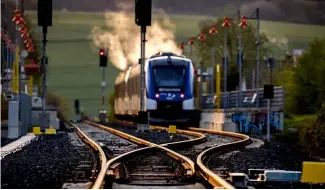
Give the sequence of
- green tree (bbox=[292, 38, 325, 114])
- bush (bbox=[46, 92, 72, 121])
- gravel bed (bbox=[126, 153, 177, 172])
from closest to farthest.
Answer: gravel bed (bbox=[126, 153, 177, 172])
green tree (bbox=[292, 38, 325, 114])
bush (bbox=[46, 92, 72, 121])

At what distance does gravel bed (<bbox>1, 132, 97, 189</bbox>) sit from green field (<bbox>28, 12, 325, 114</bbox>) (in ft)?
91.0

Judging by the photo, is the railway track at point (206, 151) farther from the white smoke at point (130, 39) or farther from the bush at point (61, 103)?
the bush at point (61, 103)

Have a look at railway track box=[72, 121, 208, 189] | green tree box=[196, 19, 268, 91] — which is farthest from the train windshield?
green tree box=[196, 19, 268, 91]

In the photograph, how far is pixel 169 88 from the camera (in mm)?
39219

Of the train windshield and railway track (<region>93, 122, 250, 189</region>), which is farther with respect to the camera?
the train windshield

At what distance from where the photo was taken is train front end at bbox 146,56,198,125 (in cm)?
3878

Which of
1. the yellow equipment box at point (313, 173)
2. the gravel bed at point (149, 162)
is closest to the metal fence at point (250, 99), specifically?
the gravel bed at point (149, 162)

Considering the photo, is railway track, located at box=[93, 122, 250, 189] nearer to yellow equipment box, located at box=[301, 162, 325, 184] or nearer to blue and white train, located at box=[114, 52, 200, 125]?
yellow equipment box, located at box=[301, 162, 325, 184]

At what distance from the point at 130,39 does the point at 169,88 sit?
73.2 ft

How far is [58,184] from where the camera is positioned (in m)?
11.8

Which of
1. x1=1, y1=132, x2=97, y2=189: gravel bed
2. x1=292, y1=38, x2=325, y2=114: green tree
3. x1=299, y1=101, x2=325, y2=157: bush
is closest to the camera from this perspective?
x1=1, y1=132, x2=97, y2=189: gravel bed

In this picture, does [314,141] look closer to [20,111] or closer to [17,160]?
[20,111]

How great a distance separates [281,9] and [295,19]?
3.60 feet

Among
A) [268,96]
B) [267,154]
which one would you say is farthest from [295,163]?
[268,96]
